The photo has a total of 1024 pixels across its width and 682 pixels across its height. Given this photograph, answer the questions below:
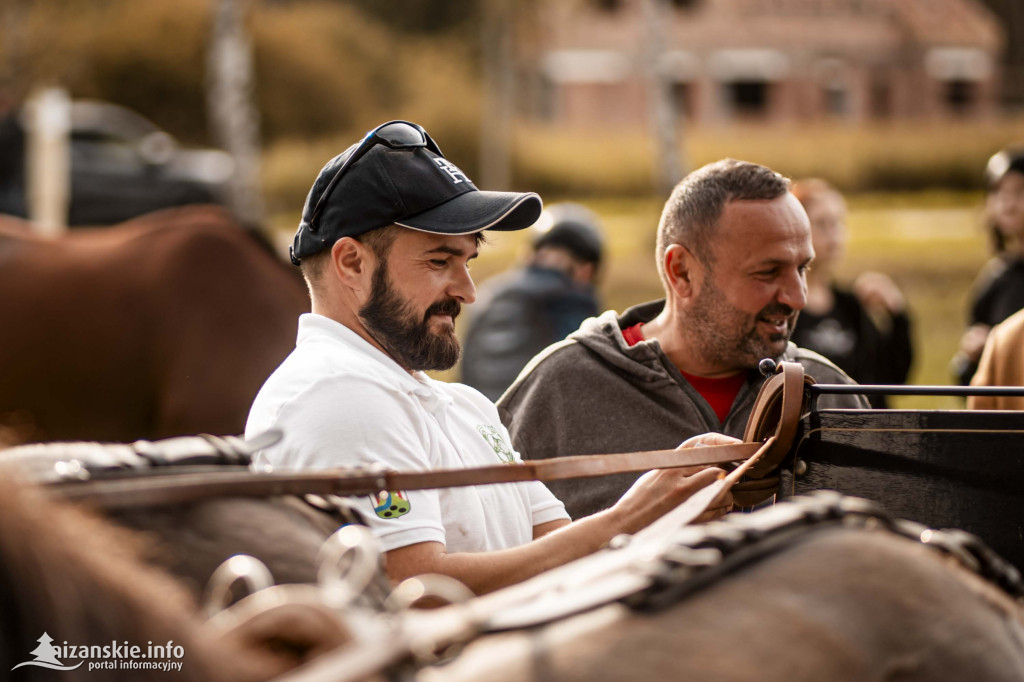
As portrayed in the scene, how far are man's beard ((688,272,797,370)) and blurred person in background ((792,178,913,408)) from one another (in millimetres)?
2376

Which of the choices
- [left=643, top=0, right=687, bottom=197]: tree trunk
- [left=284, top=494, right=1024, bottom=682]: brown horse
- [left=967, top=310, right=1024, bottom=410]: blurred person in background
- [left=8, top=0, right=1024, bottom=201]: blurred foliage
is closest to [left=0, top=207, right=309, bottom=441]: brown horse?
[left=967, top=310, right=1024, bottom=410]: blurred person in background

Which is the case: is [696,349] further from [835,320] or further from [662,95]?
[662,95]

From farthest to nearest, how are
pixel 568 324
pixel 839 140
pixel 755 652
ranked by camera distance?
pixel 839 140 → pixel 568 324 → pixel 755 652

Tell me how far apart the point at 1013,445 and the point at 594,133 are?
3101 cm

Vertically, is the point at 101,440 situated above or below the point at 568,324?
below

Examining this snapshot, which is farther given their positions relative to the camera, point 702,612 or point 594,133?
point 594,133

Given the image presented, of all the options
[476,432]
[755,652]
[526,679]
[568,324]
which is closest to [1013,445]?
[476,432]

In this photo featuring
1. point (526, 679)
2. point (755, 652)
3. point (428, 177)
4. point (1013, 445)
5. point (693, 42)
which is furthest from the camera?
point (693, 42)

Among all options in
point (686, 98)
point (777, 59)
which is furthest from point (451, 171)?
point (686, 98)

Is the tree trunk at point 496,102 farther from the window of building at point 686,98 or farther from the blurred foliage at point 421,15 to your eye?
the window of building at point 686,98

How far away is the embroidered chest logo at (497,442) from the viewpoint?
100.0 inches

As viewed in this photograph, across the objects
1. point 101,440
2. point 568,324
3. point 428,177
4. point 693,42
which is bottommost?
point 101,440

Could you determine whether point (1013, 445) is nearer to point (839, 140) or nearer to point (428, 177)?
point (428, 177)

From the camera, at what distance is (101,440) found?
17.6 feet
